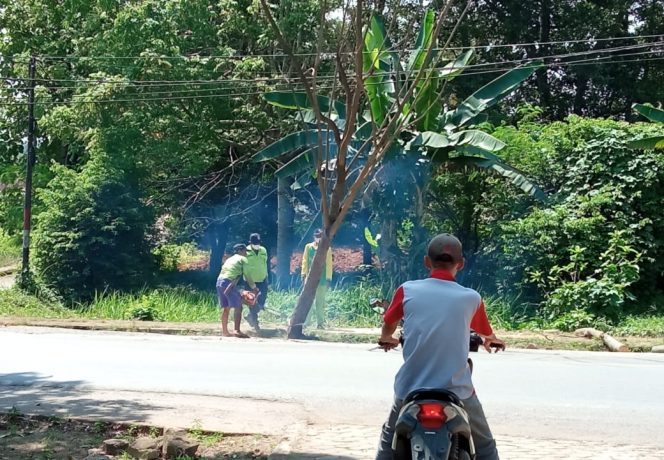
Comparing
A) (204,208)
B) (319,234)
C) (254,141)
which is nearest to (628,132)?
(319,234)

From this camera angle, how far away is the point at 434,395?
3838mm

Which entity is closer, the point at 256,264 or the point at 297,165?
the point at 256,264

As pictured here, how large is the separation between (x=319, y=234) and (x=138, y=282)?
990cm

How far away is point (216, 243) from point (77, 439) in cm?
1919

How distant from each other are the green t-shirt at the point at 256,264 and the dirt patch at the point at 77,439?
6.83 metres

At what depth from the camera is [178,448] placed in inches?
219

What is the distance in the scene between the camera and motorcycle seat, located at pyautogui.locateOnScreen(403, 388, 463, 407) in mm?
3834

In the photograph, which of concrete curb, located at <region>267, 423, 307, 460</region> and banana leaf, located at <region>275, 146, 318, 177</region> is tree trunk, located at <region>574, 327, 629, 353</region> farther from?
concrete curb, located at <region>267, 423, 307, 460</region>

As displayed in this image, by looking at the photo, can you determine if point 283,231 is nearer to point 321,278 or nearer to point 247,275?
point 321,278

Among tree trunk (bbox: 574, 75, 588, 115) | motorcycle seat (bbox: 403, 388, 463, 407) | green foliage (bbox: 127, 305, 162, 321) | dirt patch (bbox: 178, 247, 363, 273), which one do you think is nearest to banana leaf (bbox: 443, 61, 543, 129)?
green foliage (bbox: 127, 305, 162, 321)

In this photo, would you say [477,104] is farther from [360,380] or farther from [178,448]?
[178,448]

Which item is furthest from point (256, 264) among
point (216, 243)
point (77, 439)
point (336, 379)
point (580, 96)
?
point (580, 96)

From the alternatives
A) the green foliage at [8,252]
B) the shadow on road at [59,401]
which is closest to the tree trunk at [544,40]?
the shadow on road at [59,401]

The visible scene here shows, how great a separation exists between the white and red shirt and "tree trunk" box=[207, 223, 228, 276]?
20.7 meters
